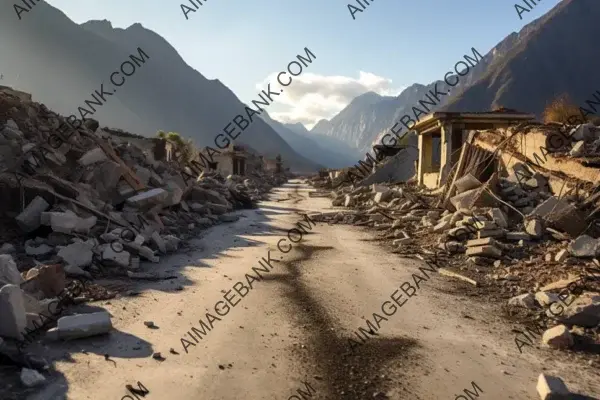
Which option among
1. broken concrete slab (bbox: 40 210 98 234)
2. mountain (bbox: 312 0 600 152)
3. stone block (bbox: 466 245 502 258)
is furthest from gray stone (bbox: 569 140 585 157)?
mountain (bbox: 312 0 600 152)

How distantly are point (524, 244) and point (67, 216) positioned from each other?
861 centimetres

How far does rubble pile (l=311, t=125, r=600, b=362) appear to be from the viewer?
5449mm

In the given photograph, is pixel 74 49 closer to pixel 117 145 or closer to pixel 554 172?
pixel 117 145

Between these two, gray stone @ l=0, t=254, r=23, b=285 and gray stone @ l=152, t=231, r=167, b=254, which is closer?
gray stone @ l=0, t=254, r=23, b=285

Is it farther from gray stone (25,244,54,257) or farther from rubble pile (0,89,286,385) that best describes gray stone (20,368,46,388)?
gray stone (25,244,54,257)

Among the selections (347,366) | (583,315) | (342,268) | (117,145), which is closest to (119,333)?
(347,366)

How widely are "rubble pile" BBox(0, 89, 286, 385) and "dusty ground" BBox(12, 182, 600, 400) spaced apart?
1.61ft

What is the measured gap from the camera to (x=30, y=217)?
799 cm

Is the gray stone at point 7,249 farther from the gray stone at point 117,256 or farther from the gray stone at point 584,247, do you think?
the gray stone at point 584,247

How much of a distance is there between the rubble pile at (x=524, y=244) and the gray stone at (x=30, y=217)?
24.4 feet

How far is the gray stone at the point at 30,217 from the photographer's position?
7.94m

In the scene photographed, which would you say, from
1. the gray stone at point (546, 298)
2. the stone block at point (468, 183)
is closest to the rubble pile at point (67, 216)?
the gray stone at point (546, 298)

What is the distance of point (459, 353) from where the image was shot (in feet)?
14.3

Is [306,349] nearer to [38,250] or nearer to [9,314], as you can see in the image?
[9,314]
